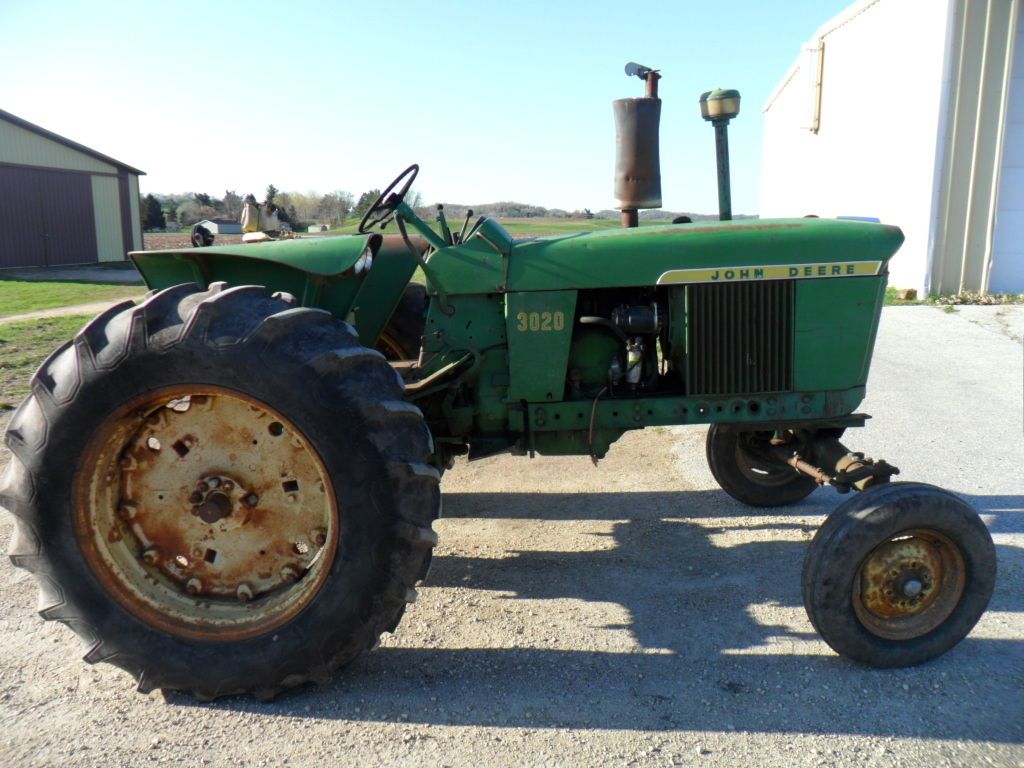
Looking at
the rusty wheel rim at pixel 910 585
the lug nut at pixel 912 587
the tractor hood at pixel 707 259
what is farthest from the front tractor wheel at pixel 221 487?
the lug nut at pixel 912 587

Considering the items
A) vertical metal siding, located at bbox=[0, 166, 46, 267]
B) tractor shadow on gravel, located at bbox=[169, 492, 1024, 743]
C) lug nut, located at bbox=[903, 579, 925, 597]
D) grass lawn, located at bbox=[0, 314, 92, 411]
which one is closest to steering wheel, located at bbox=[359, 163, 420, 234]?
tractor shadow on gravel, located at bbox=[169, 492, 1024, 743]

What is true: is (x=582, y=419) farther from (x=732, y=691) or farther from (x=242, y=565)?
(x=242, y=565)

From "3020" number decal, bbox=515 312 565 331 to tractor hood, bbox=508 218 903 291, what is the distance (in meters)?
0.11

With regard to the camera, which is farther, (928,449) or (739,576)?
(928,449)

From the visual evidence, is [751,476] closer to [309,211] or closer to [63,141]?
[309,211]

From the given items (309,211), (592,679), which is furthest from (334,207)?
(592,679)

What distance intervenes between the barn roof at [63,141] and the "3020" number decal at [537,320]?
922 inches

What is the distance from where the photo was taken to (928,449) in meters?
5.77

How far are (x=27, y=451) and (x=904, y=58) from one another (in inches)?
525

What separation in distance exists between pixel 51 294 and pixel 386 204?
15130 mm

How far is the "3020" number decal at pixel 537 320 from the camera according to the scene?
11.2 feet

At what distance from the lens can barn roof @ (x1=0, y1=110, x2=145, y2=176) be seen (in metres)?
21.8

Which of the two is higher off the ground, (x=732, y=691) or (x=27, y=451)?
(x=27, y=451)

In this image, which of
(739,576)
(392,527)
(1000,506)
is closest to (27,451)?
(392,527)
